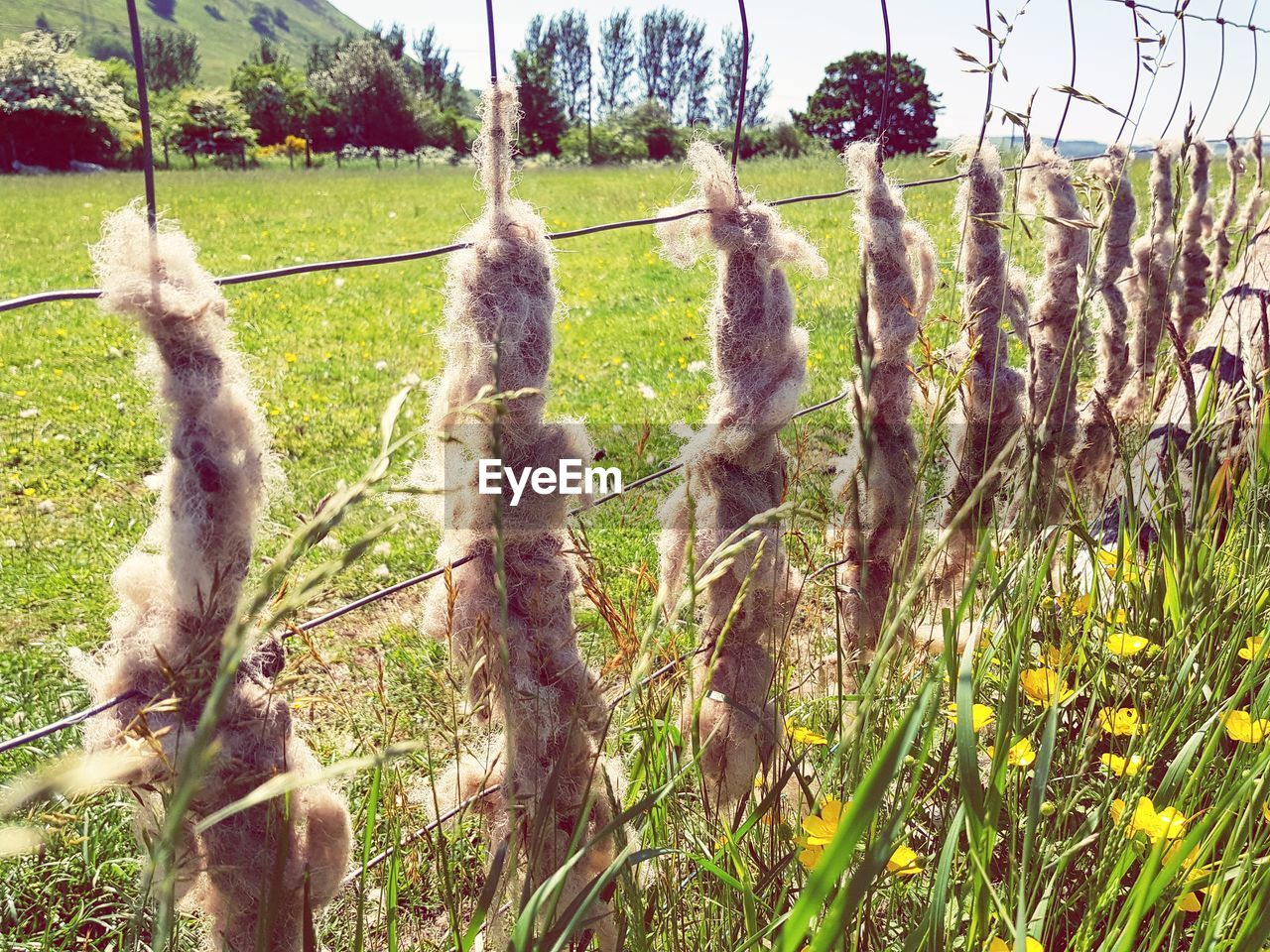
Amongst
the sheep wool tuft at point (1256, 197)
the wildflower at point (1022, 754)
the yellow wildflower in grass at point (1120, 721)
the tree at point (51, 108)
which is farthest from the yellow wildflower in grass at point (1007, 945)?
the tree at point (51, 108)

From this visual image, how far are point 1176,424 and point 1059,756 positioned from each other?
115 cm

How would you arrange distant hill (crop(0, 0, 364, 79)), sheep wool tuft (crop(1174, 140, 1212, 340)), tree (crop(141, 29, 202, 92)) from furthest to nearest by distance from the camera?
distant hill (crop(0, 0, 364, 79)) → tree (crop(141, 29, 202, 92)) → sheep wool tuft (crop(1174, 140, 1212, 340))

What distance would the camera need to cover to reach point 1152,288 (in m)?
3.36

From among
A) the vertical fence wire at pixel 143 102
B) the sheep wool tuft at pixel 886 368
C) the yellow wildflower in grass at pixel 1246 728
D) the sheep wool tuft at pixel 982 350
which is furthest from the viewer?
the sheep wool tuft at pixel 982 350

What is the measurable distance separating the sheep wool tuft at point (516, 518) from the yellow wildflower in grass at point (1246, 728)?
2.61 feet

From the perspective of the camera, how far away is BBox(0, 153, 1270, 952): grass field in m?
1.01

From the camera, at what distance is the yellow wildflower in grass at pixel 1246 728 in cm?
117

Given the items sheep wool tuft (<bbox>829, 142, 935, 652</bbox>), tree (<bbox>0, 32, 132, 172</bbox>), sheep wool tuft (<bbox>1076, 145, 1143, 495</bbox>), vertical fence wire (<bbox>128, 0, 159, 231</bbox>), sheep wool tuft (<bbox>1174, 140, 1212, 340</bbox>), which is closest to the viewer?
vertical fence wire (<bbox>128, 0, 159, 231</bbox>)

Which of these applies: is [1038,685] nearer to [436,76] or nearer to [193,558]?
[193,558]

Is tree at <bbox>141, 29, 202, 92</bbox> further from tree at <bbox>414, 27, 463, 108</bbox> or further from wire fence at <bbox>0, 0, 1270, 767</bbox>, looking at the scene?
wire fence at <bbox>0, 0, 1270, 767</bbox>

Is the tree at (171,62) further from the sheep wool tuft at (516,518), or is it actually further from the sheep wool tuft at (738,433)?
the sheep wool tuft at (516,518)

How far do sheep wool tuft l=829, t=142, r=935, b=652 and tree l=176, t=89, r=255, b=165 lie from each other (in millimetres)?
42752

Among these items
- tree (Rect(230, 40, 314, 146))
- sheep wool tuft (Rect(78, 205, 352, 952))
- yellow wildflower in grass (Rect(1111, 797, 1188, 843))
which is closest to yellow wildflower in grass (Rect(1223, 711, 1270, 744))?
yellow wildflower in grass (Rect(1111, 797, 1188, 843))

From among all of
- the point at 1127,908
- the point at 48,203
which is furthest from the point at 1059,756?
the point at 48,203
